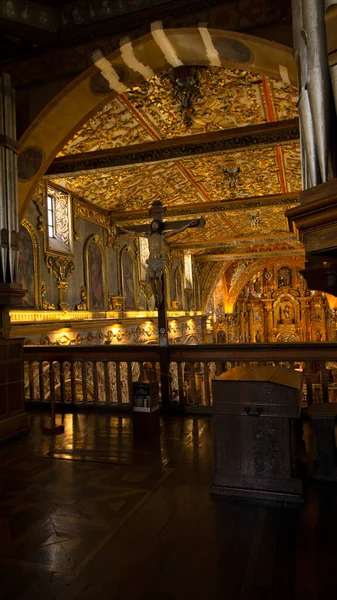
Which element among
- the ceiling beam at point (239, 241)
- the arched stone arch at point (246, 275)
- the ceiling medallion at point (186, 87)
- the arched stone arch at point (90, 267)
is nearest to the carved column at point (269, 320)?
the arched stone arch at point (246, 275)

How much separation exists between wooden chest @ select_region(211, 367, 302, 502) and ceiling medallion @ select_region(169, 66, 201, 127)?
5246mm

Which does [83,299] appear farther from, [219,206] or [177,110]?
[177,110]

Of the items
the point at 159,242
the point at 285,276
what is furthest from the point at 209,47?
the point at 285,276

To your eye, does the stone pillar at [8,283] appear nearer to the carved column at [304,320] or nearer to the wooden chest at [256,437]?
the wooden chest at [256,437]

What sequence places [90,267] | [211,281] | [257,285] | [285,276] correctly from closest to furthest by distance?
[90,267] → [211,281] → [285,276] → [257,285]

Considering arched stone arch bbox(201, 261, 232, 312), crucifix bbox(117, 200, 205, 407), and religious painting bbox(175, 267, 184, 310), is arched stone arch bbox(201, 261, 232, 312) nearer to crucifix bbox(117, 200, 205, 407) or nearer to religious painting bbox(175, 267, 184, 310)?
religious painting bbox(175, 267, 184, 310)

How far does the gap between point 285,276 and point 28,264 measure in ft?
71.3

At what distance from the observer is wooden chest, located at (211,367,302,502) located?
308 centimetres

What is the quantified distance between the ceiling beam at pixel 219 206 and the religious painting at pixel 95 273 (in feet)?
4.72

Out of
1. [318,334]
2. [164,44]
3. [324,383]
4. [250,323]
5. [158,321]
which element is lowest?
[324,383]

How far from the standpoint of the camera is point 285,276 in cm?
2850

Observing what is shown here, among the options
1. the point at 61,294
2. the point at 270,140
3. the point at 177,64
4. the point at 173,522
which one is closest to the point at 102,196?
the point at 61,294

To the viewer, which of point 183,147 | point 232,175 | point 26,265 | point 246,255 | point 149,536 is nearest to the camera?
point 149,536

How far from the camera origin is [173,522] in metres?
2.79
